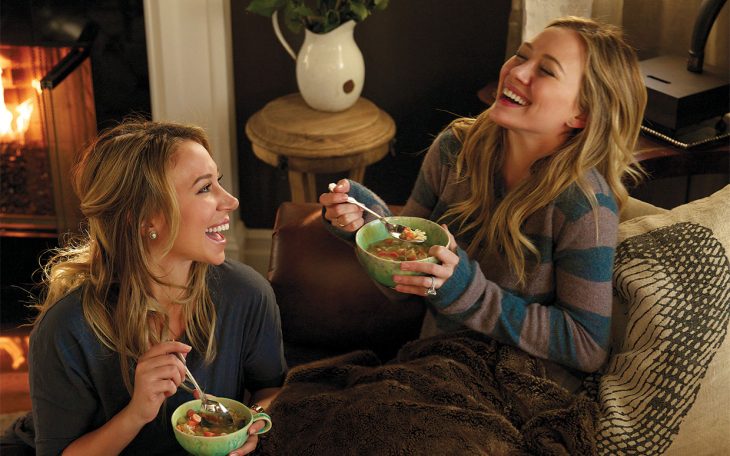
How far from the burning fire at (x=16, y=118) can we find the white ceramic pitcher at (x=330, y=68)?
1009 millimetres

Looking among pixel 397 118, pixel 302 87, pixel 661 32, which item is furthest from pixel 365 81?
pixel 661 32

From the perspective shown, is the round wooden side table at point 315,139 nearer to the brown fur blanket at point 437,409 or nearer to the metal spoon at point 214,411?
the brown fur blanket at point 437,409

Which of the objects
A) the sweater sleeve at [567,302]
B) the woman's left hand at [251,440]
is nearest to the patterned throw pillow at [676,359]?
the sweater sleeve at [567,302]

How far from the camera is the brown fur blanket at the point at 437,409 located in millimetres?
1628

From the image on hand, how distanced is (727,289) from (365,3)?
1.47 metres

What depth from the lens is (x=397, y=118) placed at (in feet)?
10.7

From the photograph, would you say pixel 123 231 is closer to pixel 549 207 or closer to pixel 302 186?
pixel 549 207

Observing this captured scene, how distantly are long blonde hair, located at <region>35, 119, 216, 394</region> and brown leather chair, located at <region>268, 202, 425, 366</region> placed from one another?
1.44ft

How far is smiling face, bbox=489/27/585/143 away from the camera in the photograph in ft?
5.97

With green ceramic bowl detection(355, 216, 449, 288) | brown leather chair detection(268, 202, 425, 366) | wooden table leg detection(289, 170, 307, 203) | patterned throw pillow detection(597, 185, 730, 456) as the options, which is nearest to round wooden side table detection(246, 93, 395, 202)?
wooden table leg detection(289, 170, 307, 203)

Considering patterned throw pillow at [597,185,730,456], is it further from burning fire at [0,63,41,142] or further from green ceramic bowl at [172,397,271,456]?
burning fire at [0,63,41,142]

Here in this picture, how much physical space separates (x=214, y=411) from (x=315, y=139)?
1313 millimetres

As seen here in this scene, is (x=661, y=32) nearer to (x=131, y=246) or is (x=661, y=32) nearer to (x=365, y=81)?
(x=365, y=81)

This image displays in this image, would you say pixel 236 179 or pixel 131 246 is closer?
pixel 131 246
